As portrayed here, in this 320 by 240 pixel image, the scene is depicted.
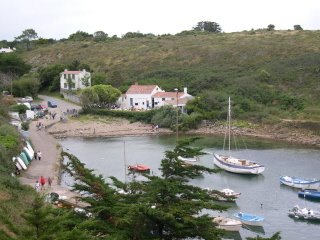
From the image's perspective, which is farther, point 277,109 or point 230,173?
point 277,109

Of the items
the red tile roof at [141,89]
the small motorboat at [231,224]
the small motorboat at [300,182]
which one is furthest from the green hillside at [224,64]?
the small motorboat at [231,224]

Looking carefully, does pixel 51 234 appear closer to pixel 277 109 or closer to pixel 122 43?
pixel 277 109

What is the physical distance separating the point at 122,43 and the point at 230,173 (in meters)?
70.0

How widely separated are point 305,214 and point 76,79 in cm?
5575

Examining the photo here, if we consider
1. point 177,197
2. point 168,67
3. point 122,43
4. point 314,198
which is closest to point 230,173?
point 314,198

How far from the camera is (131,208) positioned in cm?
1627

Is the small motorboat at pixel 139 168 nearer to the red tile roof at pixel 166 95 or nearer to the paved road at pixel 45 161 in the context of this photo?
the paved road at pixel 45 161

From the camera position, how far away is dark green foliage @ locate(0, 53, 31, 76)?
289ft

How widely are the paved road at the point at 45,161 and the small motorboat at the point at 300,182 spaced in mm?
16274

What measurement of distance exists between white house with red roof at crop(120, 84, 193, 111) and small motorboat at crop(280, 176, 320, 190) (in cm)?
3201

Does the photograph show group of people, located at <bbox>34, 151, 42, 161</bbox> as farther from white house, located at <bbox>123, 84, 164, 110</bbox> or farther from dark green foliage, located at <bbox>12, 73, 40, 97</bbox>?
dark green foliage, located at <bbox>12, 73, 40, 97</bbox>

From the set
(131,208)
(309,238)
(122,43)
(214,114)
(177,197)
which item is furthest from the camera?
Answer: (122,43)

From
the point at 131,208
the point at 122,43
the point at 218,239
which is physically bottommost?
the point at 218,239

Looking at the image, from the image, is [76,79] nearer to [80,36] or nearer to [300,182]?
[80,36]
